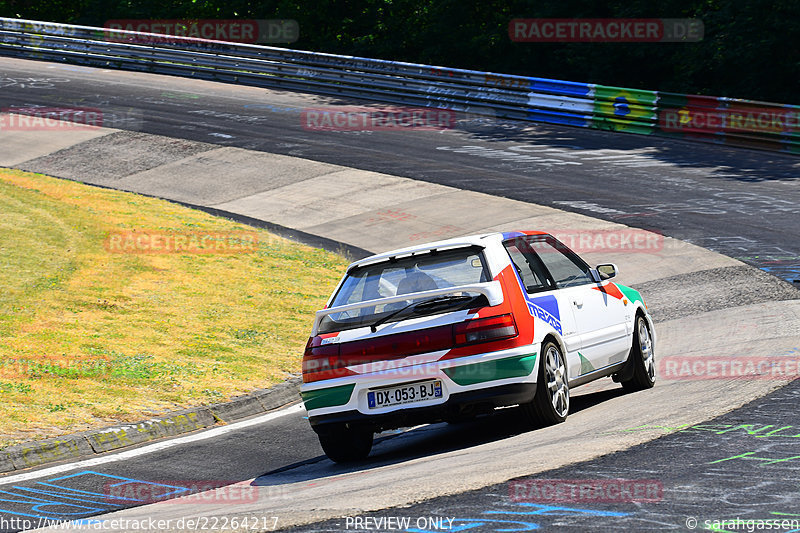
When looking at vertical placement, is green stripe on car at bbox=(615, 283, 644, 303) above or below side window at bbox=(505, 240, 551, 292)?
below

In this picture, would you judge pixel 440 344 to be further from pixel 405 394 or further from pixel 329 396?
pixel 329 396

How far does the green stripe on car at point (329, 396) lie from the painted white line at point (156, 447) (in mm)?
1794

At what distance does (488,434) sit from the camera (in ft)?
27.6

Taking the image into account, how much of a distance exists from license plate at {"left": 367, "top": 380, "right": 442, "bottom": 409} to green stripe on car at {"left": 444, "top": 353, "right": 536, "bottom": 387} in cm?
14

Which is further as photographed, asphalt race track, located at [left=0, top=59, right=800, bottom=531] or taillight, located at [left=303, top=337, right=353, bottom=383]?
taillight, located at [left=303, top=337, right=353, bottom=383]

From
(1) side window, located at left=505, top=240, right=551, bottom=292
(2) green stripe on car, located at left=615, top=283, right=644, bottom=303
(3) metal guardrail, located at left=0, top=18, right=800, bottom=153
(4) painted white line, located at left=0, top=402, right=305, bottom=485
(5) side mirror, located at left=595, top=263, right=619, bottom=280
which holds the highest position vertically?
(3) metal guardrail, located at left=0, top=18, right=800, bottom=153

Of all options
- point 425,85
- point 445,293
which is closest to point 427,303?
point 445,293

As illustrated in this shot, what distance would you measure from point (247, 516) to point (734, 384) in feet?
14.6

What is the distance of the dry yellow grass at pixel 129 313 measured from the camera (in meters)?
10.4

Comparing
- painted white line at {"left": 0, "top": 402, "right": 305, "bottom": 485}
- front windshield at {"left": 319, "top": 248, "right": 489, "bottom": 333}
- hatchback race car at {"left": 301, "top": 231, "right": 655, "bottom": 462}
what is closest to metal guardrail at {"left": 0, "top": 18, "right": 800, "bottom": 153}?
painted white line at {"left": 0, "top": 402, "right": 305, "bottom": 485}

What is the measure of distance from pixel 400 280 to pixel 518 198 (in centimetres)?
1234

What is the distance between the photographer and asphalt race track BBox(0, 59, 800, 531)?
5.68 metres

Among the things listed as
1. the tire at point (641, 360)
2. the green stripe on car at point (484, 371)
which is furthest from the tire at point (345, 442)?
the tire at point (641, 360)

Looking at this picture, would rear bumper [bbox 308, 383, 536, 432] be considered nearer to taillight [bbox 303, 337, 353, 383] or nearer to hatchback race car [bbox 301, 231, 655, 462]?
hatchback race car [bbox 301, 231, 655, 462]
